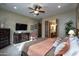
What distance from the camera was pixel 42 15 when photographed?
9.12ft

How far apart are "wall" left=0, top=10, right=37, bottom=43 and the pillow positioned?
0.57 metres

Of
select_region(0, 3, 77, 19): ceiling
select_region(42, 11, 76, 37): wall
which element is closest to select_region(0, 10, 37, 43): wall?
select_region(0, 3, 77, 19): ceiling

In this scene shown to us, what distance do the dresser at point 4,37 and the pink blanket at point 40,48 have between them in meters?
0.39

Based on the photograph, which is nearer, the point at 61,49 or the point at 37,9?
the point at 61,49

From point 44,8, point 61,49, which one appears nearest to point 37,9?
point 44,8

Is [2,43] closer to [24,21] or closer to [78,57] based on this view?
[24,21]

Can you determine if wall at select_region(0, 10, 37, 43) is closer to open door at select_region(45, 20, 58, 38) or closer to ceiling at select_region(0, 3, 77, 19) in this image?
ceiling at select_region(0, 3, 77, 19)

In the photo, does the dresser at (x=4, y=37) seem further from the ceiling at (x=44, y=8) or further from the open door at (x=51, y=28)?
the open door at (x=51, y=28)

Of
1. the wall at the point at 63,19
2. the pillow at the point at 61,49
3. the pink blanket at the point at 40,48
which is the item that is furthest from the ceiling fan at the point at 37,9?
the pillow at the point at 61,49

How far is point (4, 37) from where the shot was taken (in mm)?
2740

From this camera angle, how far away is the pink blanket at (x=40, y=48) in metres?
2.70

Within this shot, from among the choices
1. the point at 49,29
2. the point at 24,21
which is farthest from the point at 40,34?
the point at 24,21

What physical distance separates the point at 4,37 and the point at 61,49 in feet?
3.08

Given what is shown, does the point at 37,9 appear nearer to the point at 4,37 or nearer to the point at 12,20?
the point at 12,20
